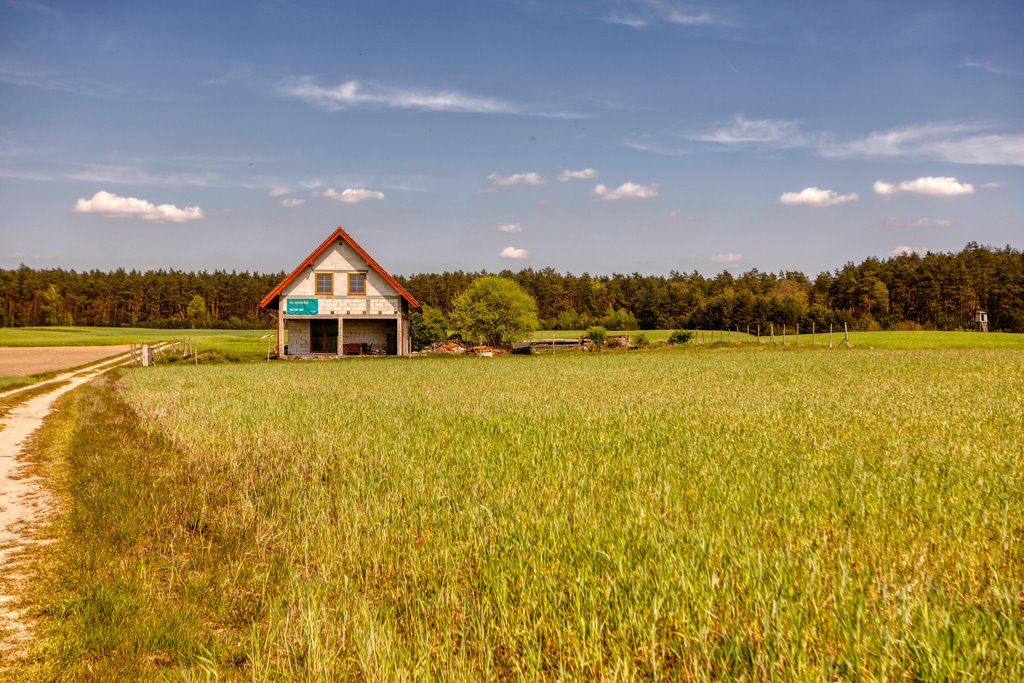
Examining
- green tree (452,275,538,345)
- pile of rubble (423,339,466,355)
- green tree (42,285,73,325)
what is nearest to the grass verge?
pile of rubble (423,339,466,355)

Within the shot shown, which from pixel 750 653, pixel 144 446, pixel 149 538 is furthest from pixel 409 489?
pixel 144 446

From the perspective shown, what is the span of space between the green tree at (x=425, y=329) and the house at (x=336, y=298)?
7064 millimetres

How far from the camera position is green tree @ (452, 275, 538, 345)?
5506 centimetres

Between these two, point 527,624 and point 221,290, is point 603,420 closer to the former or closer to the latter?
point 527,624

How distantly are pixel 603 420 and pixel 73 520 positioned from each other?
816cm

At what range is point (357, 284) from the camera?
148ft

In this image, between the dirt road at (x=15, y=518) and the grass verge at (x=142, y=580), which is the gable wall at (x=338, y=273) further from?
the grass verge at (x=142, y=580)

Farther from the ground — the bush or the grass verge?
the bush

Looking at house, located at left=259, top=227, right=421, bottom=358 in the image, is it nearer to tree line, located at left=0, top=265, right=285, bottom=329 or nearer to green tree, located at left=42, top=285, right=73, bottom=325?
tree line, located at left=0, top=265, right=285, bottom=329

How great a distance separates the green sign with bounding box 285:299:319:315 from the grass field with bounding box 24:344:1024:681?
3365 cm

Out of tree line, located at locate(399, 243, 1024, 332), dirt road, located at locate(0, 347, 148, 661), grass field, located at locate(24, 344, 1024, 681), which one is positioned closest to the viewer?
grass field, located at locate(24, 344, 1024, 681)

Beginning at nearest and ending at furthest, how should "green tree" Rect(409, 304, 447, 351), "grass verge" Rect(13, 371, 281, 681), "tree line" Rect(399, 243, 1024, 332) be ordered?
1. "grass verge" Rect(13, 371, 281, 681)
2. "green tree" Rect(409, 304, 447, 351)
3. "tree line" Rect(399, 243, 1024, 332)

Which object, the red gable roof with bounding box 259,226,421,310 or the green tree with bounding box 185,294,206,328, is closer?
the red gable roof with bounding box 259,226,421,310

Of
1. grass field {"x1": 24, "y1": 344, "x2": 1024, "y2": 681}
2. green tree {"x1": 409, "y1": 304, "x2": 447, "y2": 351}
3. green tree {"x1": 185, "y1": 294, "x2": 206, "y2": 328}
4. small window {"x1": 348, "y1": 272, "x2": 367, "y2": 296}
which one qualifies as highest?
green tree {"x1": 185, "y1": 294, "x2": 206, "y2": 328}
